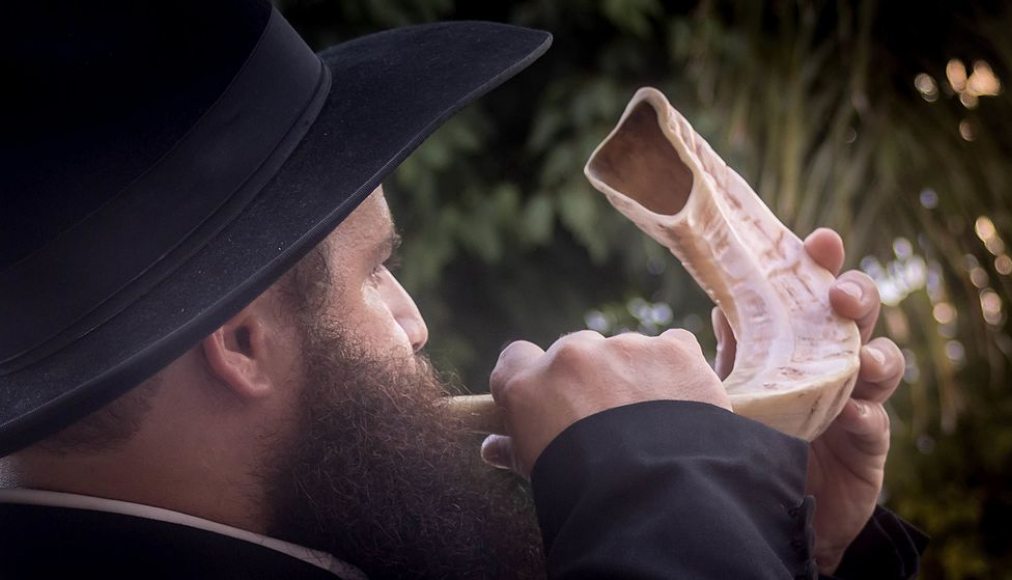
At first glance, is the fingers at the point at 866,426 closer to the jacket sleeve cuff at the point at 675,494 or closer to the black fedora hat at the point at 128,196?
the jacket sleeve cuff at the point at 675,494

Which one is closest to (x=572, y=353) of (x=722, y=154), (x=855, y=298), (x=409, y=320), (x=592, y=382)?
(x=592, y=382)

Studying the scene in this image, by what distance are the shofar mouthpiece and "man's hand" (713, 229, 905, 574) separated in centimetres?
10

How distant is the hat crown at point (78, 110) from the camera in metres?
1.30

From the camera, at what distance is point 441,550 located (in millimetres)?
1545

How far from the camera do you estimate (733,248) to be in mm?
1776

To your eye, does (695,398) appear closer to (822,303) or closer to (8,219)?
(822,303)

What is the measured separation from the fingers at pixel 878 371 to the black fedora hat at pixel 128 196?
2.96 ft

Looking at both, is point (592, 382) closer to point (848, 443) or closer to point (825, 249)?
point (825, 249)

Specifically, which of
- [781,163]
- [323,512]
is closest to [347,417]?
[323,512]

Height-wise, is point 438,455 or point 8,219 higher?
point 8,219

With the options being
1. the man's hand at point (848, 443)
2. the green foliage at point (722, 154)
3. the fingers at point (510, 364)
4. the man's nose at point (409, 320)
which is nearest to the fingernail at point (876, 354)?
the man's hand at point (848, 443)

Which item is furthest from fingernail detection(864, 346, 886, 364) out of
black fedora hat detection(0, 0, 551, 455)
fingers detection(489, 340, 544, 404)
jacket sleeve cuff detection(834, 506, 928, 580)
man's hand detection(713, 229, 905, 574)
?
black fedora hat detection(0, 0, 551, 455)

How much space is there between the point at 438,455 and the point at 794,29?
10.0 feet

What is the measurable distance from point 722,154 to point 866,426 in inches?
75.4
